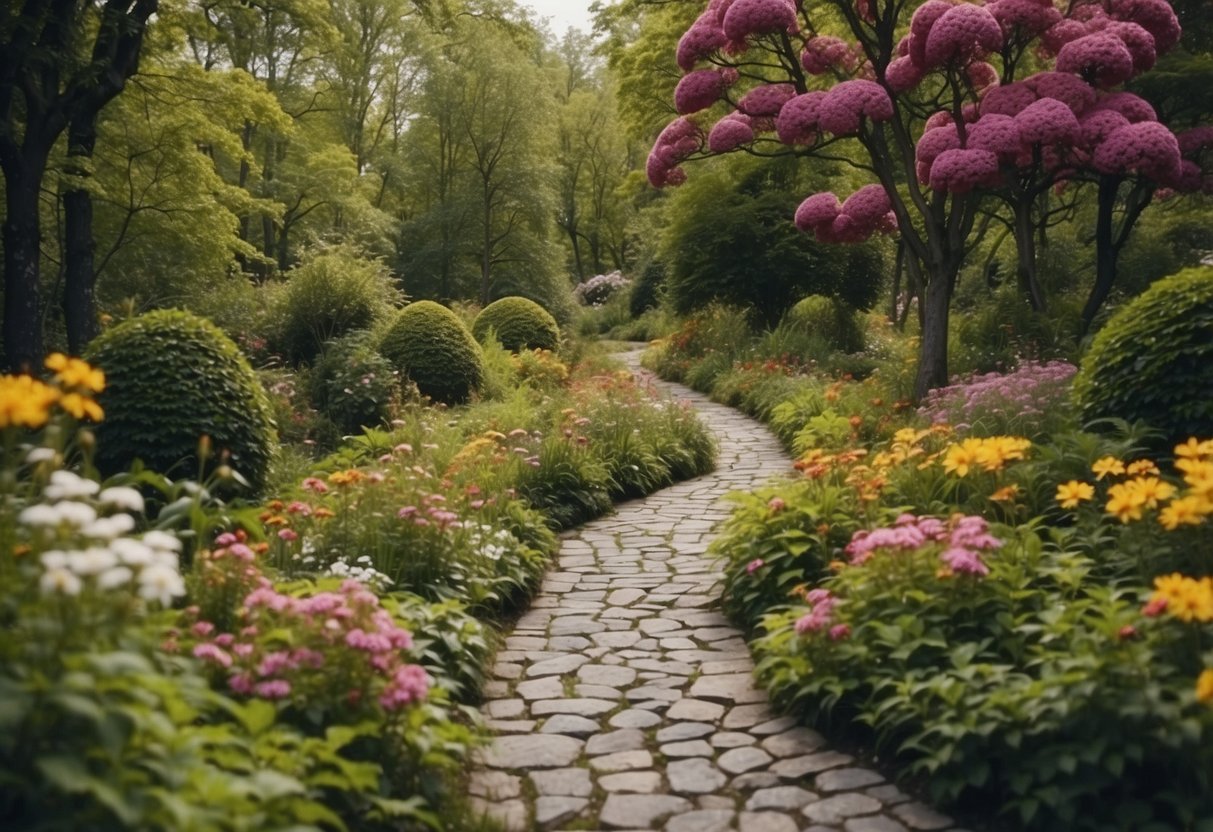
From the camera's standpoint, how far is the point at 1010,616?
147 inches

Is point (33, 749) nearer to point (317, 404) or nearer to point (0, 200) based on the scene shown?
point (317, 404)

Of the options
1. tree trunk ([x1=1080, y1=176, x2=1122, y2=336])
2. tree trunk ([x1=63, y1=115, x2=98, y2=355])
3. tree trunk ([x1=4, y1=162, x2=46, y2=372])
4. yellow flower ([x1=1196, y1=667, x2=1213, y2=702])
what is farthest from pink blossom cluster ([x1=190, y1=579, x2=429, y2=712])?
tree trunk ([x1=63, y1=115, x2=98, y2=355])

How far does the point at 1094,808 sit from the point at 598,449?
Answer: 5.76 metres

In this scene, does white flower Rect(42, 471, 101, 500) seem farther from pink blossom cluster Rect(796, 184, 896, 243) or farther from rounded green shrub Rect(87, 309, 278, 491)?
pink blossom cluster Rect(796, 184, 896, 243)

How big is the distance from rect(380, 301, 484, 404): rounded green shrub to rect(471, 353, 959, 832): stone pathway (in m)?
5.19

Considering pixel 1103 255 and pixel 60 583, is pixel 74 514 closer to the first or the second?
pixel 60 583

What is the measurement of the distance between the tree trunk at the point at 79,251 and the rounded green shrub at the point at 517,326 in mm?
5847

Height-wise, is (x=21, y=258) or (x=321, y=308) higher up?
(x=21, y=258)

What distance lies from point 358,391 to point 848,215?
17.1ft

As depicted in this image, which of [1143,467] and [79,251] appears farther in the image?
[79,251]

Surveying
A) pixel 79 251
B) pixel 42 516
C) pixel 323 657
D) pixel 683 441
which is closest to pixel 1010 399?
pixel 683 441

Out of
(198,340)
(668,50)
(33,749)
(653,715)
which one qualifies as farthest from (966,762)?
(668,50)

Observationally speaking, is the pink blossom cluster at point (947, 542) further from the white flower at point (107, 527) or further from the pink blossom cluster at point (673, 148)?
the pink blossom cluster at point (673, 148)

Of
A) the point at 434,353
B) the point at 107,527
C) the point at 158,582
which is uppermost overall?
the point at 107,527
